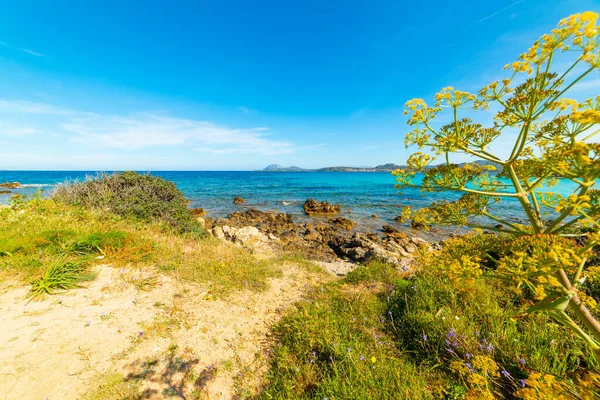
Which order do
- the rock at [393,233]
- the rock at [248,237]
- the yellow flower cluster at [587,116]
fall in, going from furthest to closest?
the rock at [393,233], the rock at [248,237], the yellow flower cluster at [587,116]

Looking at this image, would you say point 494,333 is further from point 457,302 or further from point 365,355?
point 365,355

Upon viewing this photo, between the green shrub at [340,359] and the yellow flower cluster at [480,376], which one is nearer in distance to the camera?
the yellow flower cluster at [480,376]

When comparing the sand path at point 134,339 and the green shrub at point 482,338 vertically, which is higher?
Answer: the green shrub at point 482,338

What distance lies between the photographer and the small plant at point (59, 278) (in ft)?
16.3

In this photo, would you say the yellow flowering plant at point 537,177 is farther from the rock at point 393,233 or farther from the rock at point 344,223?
the rock at point 344,223

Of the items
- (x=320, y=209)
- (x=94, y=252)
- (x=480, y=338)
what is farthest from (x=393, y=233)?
(x=94, y=252)

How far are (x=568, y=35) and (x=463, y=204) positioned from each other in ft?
4.80

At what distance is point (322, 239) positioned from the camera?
15.2 m

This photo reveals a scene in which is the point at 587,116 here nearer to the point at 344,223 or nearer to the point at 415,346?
the point at 415,346

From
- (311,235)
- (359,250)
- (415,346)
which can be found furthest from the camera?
(311,235)

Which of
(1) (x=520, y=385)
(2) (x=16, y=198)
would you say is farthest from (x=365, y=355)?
(2) (x=16, y=198)

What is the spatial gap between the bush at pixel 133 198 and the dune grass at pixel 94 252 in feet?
2.15

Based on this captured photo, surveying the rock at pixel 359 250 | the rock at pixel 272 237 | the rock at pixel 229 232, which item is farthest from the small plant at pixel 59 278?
the rock at pixel 359 250

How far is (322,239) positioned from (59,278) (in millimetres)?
12401
